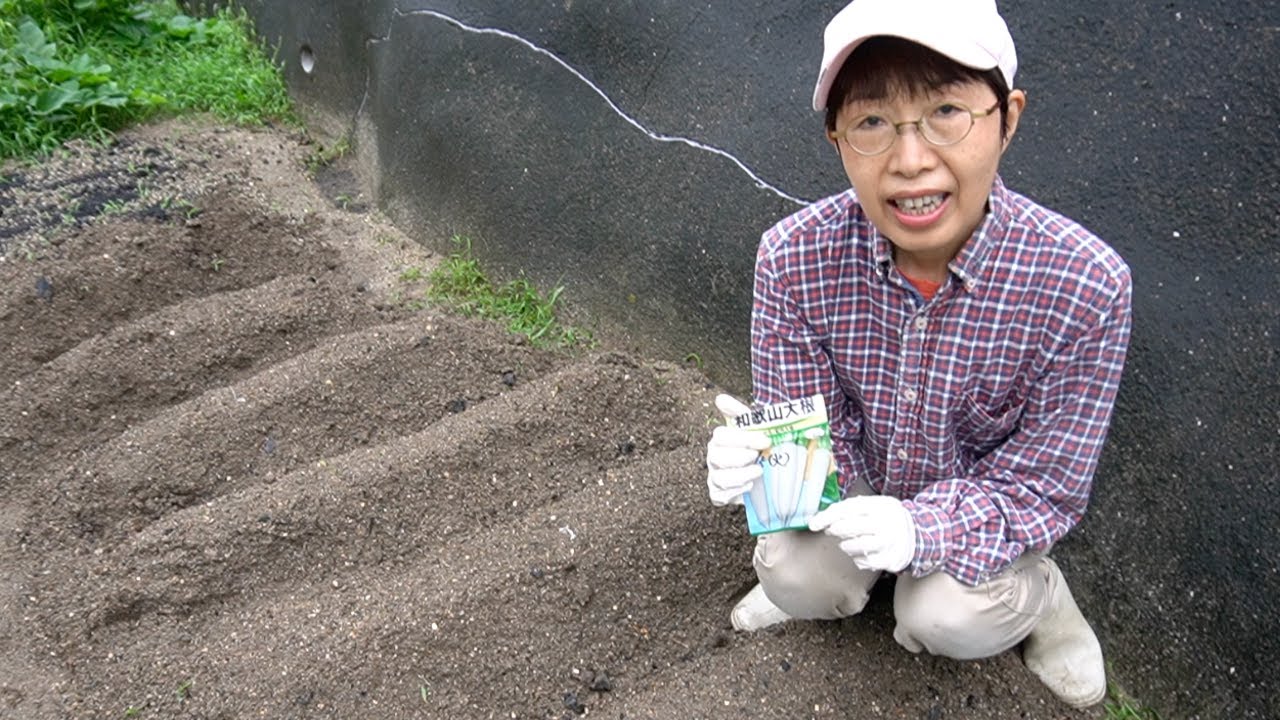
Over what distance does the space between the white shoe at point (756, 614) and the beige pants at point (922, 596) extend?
9 centimetres

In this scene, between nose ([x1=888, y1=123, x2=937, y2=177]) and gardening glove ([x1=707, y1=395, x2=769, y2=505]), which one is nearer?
nose ([x1=888, y1=123, x2=937, y2=177])

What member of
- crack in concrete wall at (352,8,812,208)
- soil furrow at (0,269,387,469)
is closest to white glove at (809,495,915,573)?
crack in concrete wall at (352,8,812,208)

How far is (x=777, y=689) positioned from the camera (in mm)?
1836

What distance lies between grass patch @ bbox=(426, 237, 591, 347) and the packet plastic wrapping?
116 centimetres

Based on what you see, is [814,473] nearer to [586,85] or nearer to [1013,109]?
[1013,109]

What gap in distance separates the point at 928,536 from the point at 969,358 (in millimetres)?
251

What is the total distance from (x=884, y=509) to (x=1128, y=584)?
0.55 m

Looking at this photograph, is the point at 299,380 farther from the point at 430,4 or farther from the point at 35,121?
the point at 35,121

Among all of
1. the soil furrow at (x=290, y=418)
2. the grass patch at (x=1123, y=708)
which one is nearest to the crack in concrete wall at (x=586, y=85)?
the soil furrow at (x=290, y=418)

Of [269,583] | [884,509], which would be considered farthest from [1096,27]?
[269,583]

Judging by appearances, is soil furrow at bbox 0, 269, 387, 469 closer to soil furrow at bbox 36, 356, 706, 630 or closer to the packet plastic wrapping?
soil furrow at bbox 36, 356, 706, 630

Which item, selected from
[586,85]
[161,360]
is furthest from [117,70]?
[586,85]

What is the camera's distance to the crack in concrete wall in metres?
2.26

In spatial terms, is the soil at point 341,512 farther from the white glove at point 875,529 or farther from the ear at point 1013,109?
the ear at point 1013,109
